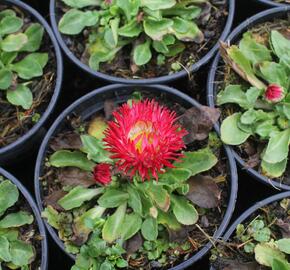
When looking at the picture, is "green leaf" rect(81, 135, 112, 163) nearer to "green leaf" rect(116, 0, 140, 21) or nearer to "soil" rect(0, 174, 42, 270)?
"soil" rect(0, 174, 42, 270)

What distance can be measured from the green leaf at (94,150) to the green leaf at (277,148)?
0.52 metres

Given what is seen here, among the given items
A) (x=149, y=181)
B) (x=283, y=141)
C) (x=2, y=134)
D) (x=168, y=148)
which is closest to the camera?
(x=168, y=148)

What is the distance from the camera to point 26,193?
1773 mm

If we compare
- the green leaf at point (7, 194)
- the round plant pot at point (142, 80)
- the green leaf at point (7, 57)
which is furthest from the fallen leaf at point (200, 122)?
the green leaf at point (7, 57)

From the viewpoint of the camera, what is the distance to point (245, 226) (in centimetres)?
174

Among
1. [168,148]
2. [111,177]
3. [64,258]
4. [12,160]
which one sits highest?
[168,148]

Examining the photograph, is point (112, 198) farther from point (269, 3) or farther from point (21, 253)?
point (269, 3)

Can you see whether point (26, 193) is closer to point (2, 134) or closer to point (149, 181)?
point (2, 134)

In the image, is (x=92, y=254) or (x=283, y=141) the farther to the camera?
(x=283, y=141)

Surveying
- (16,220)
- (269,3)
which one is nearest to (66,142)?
(16,220)

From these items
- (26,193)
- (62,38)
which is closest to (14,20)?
(62,38)

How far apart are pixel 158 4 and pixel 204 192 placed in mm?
689

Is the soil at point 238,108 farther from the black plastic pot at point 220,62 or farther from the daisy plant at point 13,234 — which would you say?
the daisy plant at point 13,234

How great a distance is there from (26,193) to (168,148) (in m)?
0.55
